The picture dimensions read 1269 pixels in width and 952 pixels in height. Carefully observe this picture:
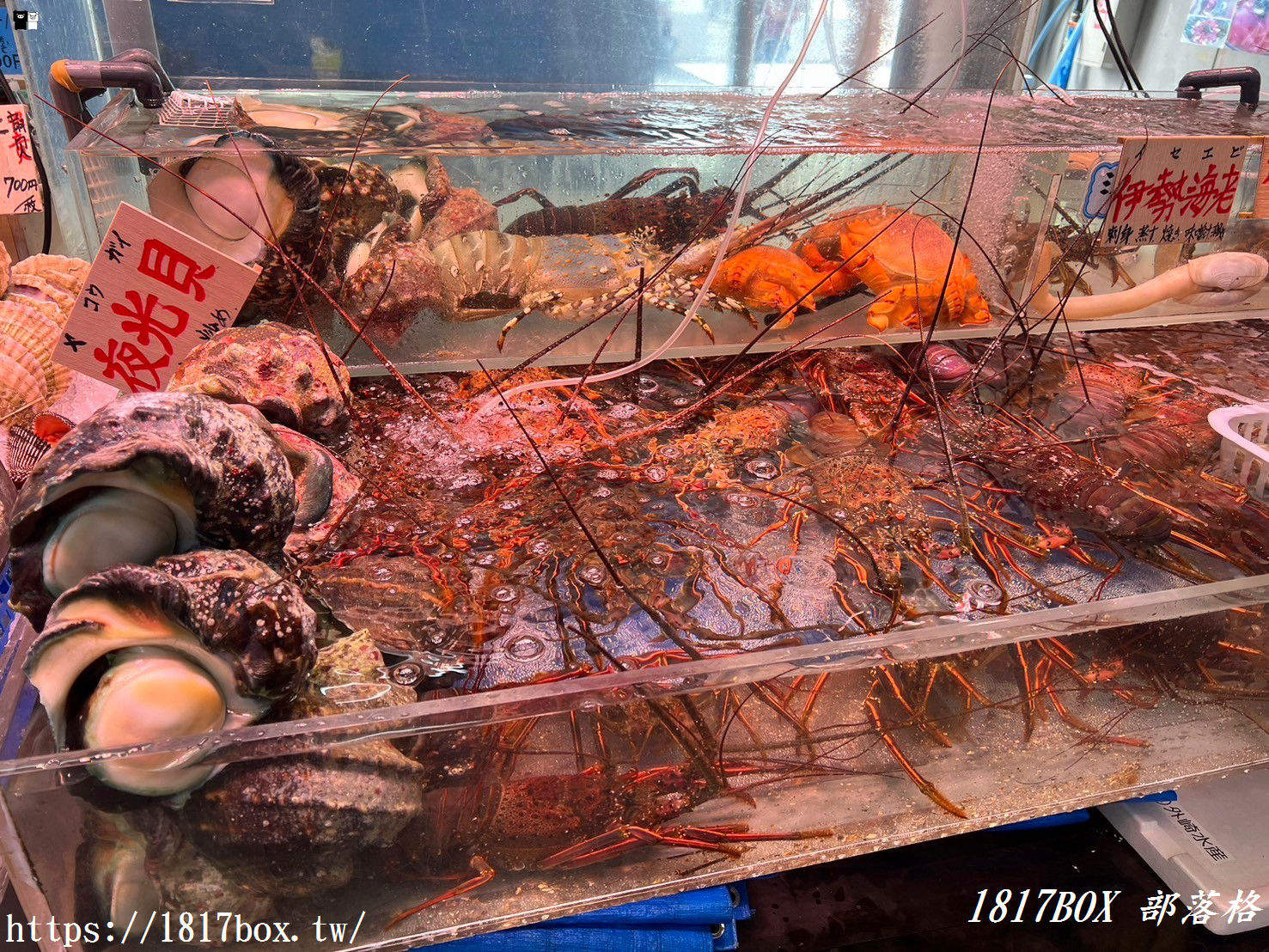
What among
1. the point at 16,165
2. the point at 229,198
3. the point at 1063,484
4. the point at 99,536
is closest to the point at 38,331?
the point at 16,165

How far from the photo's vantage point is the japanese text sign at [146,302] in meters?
1.17

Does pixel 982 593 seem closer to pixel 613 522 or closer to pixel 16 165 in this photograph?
pixel 613 522

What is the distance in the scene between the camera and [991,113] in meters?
2.21

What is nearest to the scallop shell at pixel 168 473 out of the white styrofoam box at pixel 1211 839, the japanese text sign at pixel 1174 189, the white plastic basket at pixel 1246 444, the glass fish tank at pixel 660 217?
the glass fish tank at pixel 660 217

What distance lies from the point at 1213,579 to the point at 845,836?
26.6 inches

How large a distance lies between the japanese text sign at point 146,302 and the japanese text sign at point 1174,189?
1.68 metres

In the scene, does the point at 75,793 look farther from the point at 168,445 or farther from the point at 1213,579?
the point at 1213,579

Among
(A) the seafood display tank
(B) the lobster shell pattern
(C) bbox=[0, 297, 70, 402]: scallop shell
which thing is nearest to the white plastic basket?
(A) the seafood display tank

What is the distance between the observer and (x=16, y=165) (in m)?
1.47

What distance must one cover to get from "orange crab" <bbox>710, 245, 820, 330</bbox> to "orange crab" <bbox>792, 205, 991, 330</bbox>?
0.10m

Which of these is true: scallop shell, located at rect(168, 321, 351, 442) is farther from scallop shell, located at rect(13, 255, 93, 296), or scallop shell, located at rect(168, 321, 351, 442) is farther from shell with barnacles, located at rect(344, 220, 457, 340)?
scallop shell, located at rect(13, 255, 93, 296)

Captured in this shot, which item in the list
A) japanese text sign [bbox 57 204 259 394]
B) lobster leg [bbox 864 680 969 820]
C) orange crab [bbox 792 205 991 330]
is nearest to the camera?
lobster leg [bbox 864 680 969 820]

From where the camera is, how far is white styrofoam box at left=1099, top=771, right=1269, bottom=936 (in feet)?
3.90

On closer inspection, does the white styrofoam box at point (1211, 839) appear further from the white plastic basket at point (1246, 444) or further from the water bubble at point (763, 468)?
the water bubble at point (763, 468)
